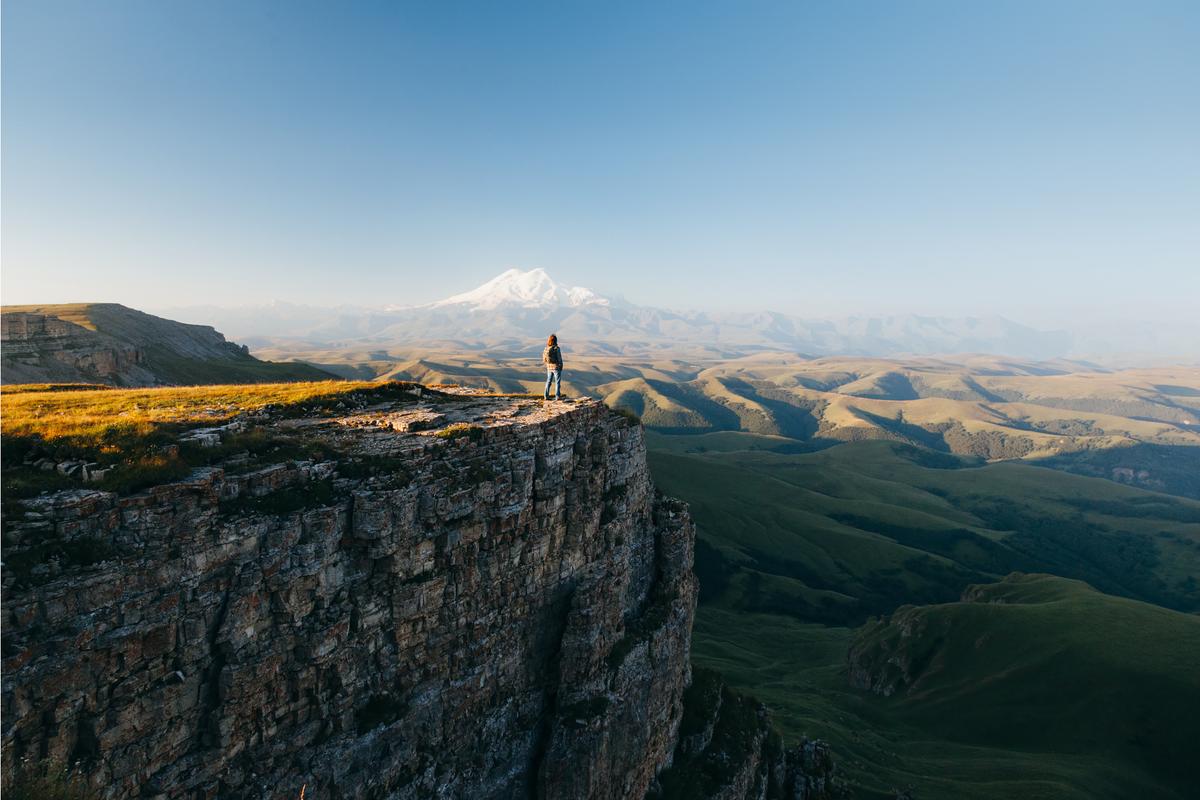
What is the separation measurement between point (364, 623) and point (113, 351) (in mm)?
57705

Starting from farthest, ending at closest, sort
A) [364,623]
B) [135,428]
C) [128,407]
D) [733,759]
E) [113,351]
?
[113,351] < [733,759] < [128,407] < [364,623] < [135,428]

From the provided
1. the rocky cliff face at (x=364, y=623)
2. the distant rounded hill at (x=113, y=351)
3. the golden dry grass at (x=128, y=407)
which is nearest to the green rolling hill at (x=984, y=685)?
the rocky cliff face at (x=364, y=623)

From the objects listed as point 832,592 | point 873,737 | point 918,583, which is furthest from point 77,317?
point 918,583

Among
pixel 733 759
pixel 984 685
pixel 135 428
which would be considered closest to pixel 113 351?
pixel 135 428

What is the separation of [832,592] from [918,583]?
106ft

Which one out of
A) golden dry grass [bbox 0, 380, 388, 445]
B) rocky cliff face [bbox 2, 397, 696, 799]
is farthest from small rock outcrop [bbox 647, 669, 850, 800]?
golden dry grass [bbox 0, 380, 388, 445]

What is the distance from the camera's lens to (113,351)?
5619 centimetres

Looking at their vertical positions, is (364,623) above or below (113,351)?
below

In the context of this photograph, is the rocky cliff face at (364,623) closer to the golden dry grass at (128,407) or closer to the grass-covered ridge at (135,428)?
the grass-covered ridge at (135,428)

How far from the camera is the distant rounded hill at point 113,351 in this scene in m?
48.8

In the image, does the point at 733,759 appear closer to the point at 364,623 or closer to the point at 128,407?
the point at 364,623

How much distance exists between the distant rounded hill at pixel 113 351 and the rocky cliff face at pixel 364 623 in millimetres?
44181

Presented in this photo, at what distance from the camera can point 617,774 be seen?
3177 centimetres

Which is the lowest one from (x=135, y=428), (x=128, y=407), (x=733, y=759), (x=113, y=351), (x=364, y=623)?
(x=733, y=759)
